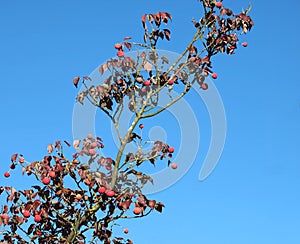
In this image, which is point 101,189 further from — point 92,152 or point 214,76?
point 214,76

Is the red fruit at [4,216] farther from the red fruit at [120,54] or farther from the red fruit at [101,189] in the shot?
the red fruit at [120,54]

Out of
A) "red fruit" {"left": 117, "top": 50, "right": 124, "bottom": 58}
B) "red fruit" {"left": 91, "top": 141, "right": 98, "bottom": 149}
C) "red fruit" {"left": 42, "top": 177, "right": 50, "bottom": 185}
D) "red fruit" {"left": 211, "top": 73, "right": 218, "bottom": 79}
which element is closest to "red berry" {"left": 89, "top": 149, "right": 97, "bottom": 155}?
"red fruit" {"left": 91, "top": 141, "right": 98, "bottom": 149}

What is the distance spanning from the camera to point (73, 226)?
17.6ft

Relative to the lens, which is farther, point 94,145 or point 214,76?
point 214,76

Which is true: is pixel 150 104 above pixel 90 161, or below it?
above

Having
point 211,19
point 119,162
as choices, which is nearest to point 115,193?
point 119,162

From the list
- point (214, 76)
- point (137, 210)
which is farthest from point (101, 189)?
point (214, 76)

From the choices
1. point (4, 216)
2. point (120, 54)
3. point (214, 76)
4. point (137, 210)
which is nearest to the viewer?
point (137, 210)

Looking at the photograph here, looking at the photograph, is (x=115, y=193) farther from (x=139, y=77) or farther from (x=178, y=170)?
(x=139, y=77)

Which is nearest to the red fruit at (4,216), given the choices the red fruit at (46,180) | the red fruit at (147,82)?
the red fruit at (46,180)

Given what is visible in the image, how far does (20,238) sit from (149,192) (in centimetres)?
140

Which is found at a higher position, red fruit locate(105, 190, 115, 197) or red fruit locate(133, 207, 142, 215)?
red fruit locate(105, 190, 115, 197)

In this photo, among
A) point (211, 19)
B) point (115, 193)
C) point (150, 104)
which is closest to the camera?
point (115, 193)

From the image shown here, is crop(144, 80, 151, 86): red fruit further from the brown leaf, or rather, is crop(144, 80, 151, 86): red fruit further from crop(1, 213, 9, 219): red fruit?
crop(1, 213, 9, 219): red fruit
